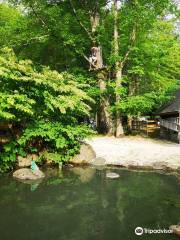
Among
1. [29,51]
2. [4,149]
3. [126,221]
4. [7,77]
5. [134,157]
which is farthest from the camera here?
[29,51]

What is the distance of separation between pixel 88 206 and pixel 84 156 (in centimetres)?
801

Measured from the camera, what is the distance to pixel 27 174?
17.6 m

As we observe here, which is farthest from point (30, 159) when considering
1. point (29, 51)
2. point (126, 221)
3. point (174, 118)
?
point (29, 51)

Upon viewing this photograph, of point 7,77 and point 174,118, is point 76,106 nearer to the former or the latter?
Result: point 7,77

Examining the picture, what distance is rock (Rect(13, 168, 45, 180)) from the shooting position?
17453 millimetres

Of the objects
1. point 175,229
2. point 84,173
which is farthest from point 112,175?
point 175,229

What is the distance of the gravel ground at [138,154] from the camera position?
Result: 1959 centimetres

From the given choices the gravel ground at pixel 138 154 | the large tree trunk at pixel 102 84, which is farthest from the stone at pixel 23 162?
the large tree trunk at pixel 102 84

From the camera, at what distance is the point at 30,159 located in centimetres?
1986

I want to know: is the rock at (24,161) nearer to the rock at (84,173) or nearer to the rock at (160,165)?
the rock at (84,173)

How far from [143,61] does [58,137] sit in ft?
49.3

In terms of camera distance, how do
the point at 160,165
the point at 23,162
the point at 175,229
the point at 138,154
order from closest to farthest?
the point at 175,229
the point at 160,165
the point at 23,162
the point at 138,154

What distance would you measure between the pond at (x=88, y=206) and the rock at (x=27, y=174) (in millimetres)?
435

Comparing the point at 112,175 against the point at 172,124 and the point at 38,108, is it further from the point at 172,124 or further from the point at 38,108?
the point at 172,124
